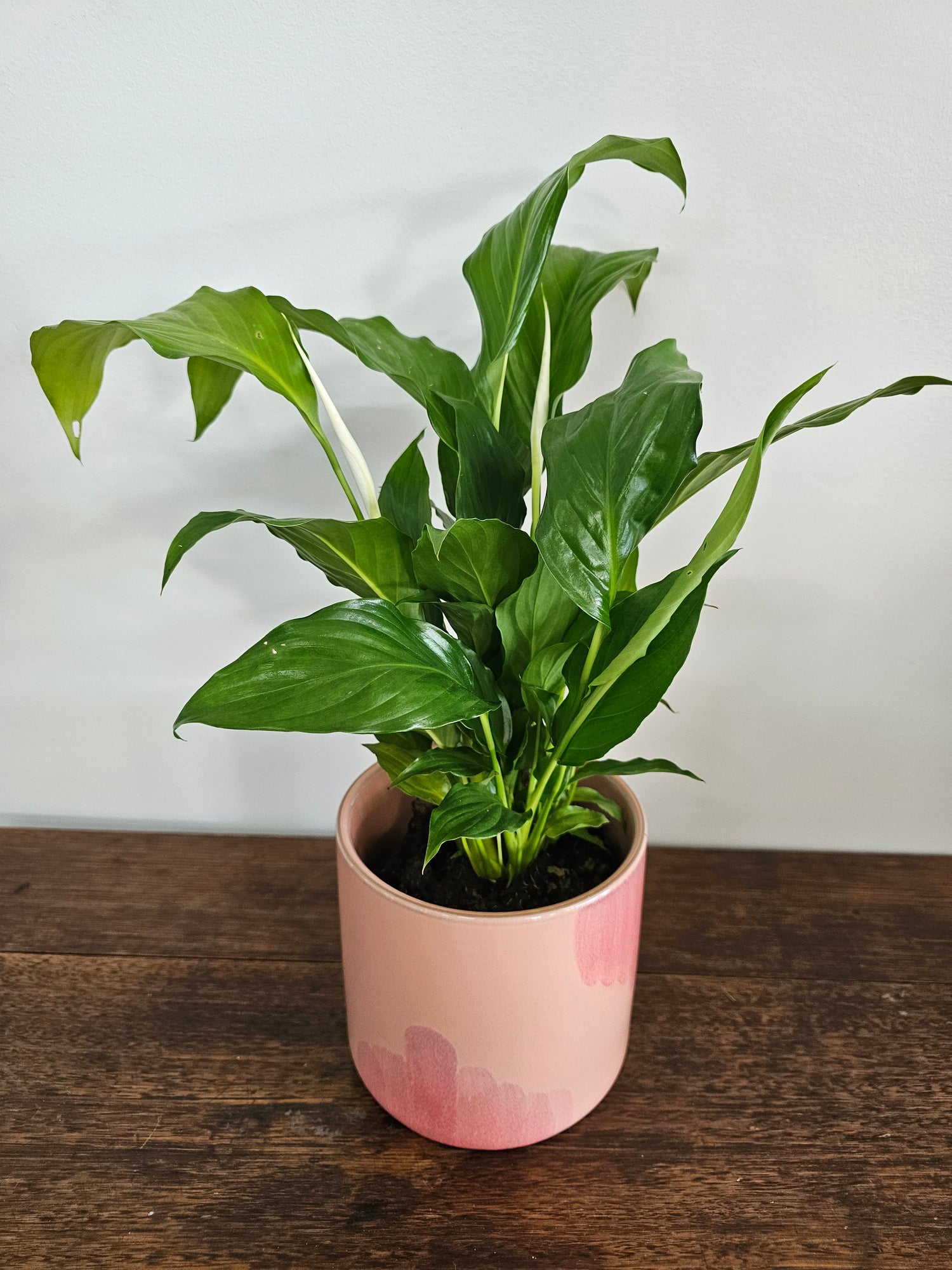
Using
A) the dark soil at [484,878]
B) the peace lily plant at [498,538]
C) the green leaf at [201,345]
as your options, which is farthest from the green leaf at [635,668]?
the green leaf at [201,345]

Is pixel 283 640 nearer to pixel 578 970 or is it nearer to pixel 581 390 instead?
pixel 578 970

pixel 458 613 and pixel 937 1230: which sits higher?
pixel 458 613

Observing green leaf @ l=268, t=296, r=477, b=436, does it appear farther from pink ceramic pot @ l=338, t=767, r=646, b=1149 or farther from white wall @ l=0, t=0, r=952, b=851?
pink ceramic pot @ l=338, t=767, r=646, b=1149

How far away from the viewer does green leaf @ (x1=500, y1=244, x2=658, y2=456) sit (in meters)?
0.61

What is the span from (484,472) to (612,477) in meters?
0.10

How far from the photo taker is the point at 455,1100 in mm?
579

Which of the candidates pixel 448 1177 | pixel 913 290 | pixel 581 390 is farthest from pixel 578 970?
pixel 913 290

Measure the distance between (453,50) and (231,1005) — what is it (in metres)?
0.68

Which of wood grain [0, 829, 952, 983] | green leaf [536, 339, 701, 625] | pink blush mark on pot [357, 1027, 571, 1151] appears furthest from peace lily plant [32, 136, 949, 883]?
wood grain [0, 829, 952, 983]

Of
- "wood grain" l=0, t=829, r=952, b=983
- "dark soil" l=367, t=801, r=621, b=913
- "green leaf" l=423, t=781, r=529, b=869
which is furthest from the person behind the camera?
"wood grain" l=0, t=829, r=952, b=983

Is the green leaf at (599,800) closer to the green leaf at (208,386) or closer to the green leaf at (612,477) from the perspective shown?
the green leaf at (612,477)

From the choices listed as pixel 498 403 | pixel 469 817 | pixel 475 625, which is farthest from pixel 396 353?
pixel 469 817

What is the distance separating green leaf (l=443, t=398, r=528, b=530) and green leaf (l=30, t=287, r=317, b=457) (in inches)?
3.8

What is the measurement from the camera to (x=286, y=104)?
677 mm
